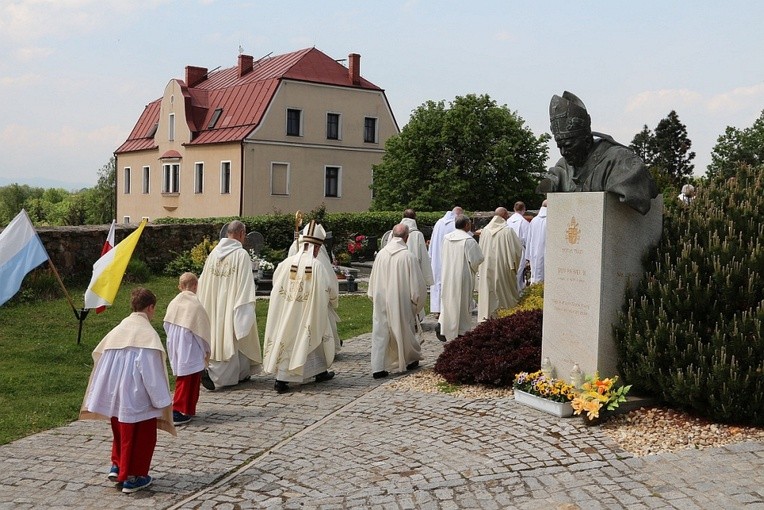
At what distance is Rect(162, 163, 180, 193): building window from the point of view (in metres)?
49.7

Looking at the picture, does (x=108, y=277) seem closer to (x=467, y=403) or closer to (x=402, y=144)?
(x=467, y=403)

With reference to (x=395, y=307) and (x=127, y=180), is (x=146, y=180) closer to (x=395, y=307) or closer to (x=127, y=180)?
(x=127, y=180)

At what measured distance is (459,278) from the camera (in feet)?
38.8

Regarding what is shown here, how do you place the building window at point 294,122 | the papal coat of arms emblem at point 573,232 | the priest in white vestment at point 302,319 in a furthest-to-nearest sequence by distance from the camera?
the building window at point 294,122, the priest in white vestment at point 302,319, the papal coat of arms emblem at point 573,232

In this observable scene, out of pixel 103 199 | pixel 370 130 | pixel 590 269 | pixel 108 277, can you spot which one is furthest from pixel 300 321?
pixel 103 199

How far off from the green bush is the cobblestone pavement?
55cm

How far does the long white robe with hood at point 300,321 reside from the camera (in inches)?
373

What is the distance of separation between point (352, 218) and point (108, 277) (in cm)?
2060

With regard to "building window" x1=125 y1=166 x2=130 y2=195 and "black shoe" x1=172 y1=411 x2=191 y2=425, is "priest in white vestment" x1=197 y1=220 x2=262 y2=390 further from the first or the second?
"building window" x1=125 y1=166 x2=130 y2=195

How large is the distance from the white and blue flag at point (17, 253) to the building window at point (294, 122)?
34.7 m

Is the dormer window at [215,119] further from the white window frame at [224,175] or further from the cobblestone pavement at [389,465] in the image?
the cobblestone pavement at [389,465]

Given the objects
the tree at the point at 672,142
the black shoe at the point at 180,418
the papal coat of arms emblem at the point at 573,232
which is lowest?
the black shoe at the point at 180,418

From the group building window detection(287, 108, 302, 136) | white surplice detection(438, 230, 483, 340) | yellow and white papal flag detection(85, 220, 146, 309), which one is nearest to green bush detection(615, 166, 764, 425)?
white surplice detection(438, 230, 483, 340)

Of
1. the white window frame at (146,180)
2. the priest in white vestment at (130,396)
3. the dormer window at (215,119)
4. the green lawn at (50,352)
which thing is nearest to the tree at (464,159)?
the dormer window at (215,119)
